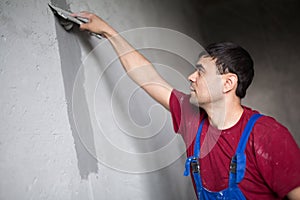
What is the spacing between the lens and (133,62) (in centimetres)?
115

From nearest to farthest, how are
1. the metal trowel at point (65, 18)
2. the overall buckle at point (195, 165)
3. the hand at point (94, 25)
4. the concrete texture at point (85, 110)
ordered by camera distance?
the concrete texture at point (85, 110) → the metal trowel at point (65, 18) → the hand at point (94, 25) → the overall buckle at point (195, 165)

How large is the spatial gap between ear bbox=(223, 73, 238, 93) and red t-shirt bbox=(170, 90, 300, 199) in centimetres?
9

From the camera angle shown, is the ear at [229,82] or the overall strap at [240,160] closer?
the overall strap at [240,160]

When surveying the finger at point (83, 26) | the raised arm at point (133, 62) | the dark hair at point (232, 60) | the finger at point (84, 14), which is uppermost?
the finger at point (84, 14)

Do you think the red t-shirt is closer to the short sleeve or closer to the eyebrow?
the short sleeve

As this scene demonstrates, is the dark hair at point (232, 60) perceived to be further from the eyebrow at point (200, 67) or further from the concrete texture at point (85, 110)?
the concrete texture at point (85, 110)

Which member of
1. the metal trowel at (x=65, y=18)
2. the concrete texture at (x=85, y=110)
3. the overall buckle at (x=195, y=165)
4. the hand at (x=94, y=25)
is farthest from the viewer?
the overall buckle at (x=195, y=165)

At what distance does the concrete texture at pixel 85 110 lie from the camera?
2.27ft

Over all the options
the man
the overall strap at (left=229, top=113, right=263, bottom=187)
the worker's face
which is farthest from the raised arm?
the overall strap at (left=229, top=113, right=263, bottom=187)

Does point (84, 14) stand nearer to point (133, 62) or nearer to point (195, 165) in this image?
point (133, 62)

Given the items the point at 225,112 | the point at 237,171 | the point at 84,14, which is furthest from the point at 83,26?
the point at 237,171

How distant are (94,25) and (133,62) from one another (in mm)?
214

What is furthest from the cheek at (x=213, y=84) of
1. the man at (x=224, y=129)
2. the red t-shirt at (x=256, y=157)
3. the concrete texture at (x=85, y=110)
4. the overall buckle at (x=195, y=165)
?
the concrete texture at (x=85, y=110)

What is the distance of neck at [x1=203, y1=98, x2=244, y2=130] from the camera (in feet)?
3.50
